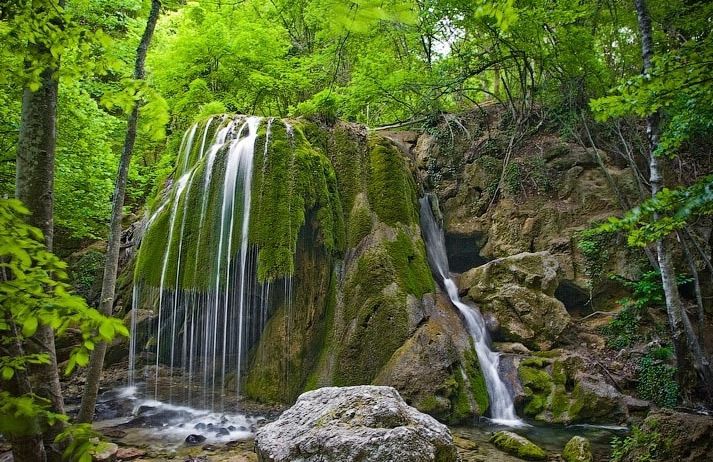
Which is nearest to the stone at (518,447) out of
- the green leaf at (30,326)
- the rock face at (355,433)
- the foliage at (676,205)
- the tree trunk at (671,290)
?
the rock face at (355,433)

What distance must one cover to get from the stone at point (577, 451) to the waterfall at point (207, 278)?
5.22 metres

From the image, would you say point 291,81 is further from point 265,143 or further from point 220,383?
point 220,383

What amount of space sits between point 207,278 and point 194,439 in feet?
9.37

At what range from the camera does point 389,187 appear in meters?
9.11

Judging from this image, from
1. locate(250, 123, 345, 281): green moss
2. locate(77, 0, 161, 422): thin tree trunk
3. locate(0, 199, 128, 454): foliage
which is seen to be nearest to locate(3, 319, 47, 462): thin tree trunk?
locate(0, 199, 128, 454): foliage

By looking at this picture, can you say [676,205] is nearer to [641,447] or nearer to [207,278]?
[641,447]

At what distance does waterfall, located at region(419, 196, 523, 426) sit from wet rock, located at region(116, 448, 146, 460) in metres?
5.21

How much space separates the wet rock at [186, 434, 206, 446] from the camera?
18.9ft

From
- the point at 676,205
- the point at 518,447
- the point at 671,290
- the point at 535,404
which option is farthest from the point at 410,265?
the point at 676,205

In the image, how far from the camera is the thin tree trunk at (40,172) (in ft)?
9.25

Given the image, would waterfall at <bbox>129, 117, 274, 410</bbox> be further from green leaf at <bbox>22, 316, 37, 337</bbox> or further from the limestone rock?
green leaf at <bbox>22, 316, 37, 337</bbox>

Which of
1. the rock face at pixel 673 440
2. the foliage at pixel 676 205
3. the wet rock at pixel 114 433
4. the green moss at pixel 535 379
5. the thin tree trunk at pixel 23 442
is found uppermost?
the foliage at pixel 676 205

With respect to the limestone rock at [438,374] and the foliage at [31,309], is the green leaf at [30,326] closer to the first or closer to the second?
the foliage at [31,309]

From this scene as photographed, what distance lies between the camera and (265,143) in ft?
28.2
